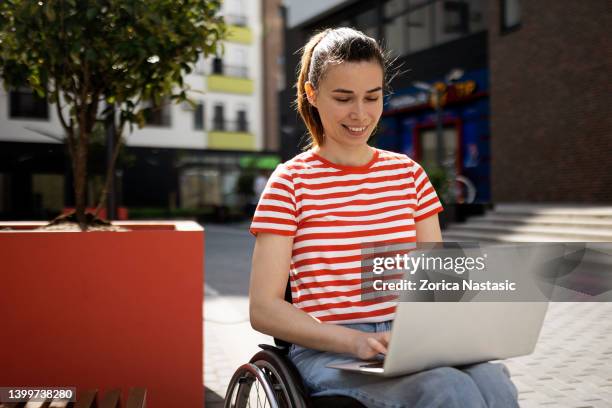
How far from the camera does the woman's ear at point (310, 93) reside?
2258 millimetres

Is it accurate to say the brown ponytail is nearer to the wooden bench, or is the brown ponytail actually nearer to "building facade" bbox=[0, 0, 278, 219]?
the wooden bench

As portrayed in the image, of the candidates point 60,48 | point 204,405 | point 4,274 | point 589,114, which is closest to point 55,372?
point 4,274

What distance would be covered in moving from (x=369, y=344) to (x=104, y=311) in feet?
6.49

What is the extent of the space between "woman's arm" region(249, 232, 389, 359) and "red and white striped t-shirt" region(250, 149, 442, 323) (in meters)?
0.05

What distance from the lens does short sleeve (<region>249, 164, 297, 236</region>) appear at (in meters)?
2.09

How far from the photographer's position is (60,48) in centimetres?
421

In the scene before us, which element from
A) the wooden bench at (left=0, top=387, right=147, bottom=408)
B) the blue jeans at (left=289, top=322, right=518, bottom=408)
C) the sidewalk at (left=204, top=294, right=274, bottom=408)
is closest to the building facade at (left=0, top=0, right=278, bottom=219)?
the sidewalk at (left=204, top=294, right=274, bottom=408)

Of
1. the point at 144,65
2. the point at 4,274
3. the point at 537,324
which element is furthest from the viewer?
the point at 144,65

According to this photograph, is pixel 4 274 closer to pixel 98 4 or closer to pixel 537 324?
pixel 98 4

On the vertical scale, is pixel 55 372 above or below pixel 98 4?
below

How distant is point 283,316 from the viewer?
6.58ft

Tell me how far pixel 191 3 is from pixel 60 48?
883 mm

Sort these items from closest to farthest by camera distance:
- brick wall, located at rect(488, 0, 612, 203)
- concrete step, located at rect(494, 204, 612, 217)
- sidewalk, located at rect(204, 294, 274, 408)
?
sidewalk, located at rect(204, 294, 274, 408), concrete step, located at rect(494, 204, 612, 217), brick wall, located at rect(488, 0, 612, 203)

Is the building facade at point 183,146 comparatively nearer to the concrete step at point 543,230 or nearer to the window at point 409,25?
the window at point 409,25
